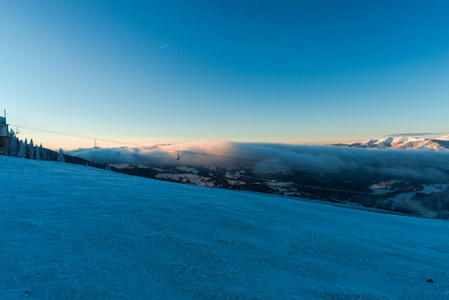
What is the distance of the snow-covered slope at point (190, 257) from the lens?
197cm

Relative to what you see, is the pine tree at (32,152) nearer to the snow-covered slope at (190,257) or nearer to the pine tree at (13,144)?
the pine tree at (13,144)

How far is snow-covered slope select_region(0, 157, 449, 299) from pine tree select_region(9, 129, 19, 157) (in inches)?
2166

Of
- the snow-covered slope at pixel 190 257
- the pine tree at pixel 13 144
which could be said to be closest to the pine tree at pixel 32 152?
the pine tree at pixel 13 144

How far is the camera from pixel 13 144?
1658 inches

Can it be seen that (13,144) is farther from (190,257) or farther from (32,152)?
(190,257)

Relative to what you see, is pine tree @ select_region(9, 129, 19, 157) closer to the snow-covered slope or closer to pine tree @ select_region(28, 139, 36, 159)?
pine tree @ select_region(28, 139, 36, 159)

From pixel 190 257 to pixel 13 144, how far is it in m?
61.6

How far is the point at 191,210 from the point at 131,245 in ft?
7.54

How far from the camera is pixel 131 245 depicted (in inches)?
112

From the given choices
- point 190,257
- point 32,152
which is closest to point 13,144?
point 32,152

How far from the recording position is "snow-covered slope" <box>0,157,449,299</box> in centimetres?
197

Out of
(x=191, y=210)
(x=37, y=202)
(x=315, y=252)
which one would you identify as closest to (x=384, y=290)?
(x=315, y=252)

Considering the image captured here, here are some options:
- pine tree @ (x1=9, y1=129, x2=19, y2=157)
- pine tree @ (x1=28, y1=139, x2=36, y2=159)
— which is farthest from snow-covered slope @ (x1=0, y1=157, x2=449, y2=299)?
pine tree @ (x1=28, y1=139, x2=36, y2=159)

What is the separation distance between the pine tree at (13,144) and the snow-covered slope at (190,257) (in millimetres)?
55005
